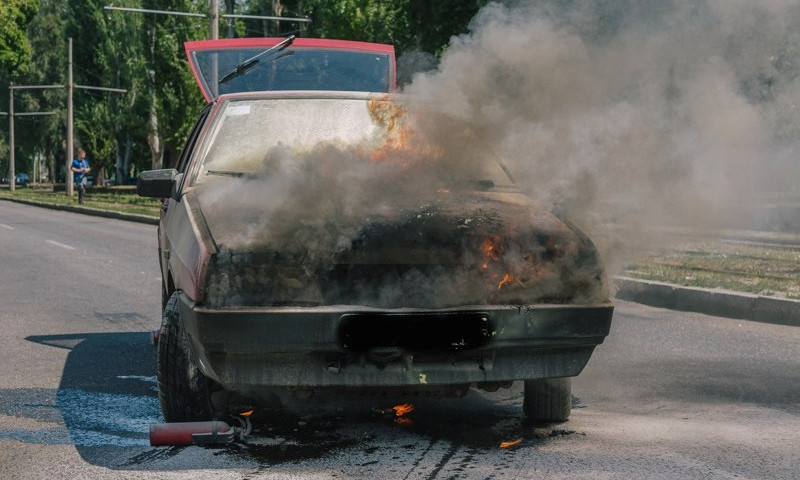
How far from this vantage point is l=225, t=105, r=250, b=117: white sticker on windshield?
5.85m

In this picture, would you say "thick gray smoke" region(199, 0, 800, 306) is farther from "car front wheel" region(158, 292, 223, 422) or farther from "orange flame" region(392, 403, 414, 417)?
"orange flame" region(392, 403, 414, 417)

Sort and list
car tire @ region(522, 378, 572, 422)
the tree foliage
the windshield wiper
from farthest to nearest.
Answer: the tree foliage
the windshield wiper
car tire @ region(522, 378, 572, 422)

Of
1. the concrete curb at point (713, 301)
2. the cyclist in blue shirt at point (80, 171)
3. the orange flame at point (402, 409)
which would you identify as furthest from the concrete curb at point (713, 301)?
the cyclist in blue shirt at point (80, 171)

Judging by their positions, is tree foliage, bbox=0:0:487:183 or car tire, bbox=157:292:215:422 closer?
car tire, bbox=157:292:215:422

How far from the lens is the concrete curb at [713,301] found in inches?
365

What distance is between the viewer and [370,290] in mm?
4195

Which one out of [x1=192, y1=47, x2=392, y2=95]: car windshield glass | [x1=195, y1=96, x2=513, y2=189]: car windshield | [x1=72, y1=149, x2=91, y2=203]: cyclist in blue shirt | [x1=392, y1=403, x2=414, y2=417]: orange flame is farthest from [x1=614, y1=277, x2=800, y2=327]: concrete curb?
[x1=72, y1=149, x2=91, y2=203]: cyclist in blue shirt

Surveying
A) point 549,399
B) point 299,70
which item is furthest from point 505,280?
point 299,70

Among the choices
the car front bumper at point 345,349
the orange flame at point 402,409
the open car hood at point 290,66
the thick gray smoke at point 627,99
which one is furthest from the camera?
the open car hood at point 290,66

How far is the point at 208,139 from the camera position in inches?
226

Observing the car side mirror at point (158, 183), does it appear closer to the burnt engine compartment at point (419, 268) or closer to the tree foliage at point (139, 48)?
the burnt engine compartment at point (419, 268)

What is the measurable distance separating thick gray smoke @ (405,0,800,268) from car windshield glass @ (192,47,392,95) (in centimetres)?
340

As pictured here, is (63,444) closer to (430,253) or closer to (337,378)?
(337,378)

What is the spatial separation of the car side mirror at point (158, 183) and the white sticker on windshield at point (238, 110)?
1.45 ft
